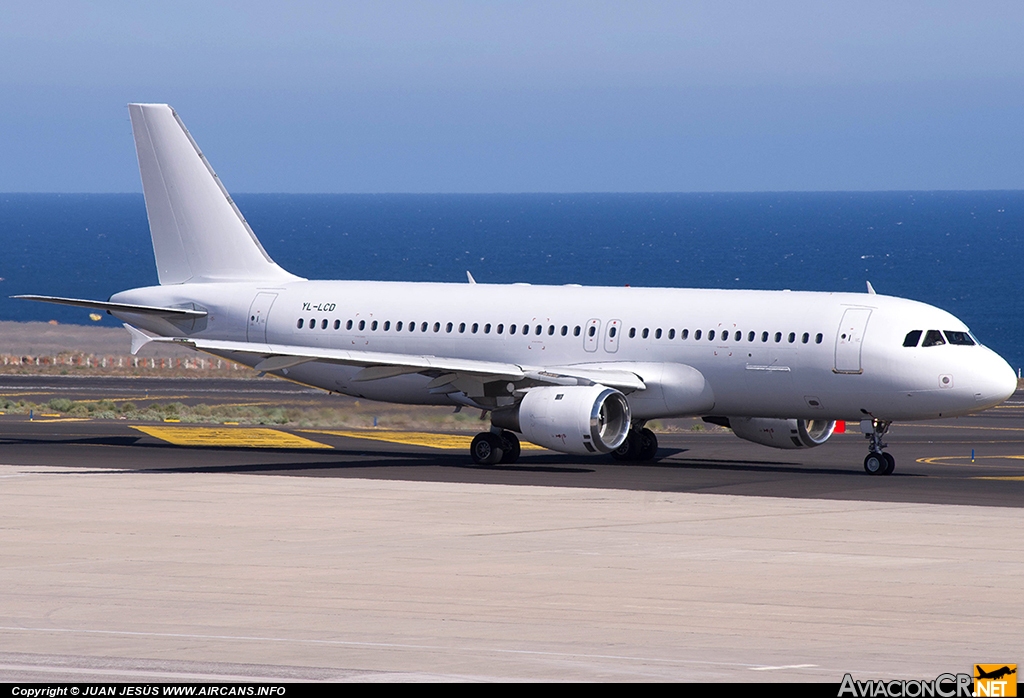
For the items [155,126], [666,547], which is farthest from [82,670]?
[155,126]

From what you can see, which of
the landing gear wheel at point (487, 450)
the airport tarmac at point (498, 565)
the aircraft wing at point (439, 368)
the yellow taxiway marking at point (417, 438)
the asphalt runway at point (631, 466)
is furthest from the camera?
the yellow taxiway marking at point (417, 438)

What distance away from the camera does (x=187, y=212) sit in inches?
1946

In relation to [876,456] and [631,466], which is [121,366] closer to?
[631,466]

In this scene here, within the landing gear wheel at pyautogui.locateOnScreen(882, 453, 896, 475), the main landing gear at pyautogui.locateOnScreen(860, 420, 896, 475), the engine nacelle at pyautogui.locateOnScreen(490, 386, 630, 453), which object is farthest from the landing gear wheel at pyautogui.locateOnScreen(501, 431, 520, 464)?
the landing gear wheel at pyautogui.locateOnScreen(882, 453, 896, 475)

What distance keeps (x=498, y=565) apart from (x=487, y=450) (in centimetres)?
1640

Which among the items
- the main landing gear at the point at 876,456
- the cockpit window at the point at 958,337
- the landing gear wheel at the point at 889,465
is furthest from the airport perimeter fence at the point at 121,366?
the cockpit window at the point at 958,337

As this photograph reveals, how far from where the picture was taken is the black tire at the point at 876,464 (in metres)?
40.6

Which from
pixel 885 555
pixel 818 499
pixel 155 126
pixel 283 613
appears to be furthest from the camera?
pixel 155 126

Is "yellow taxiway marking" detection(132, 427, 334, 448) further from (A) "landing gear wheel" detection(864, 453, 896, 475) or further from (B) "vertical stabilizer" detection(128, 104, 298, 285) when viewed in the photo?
(A) "landing gear wheel" detection(864, 453, 896, 475)

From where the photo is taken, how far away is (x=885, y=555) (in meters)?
27.5

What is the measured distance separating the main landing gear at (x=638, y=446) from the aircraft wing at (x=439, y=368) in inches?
108

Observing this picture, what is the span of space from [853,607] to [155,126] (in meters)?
32.6

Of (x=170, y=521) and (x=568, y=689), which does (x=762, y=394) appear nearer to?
(x=170, y=521)

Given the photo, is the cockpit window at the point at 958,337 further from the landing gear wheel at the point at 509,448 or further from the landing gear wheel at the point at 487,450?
the landing gear wheel at the point at 487,450
